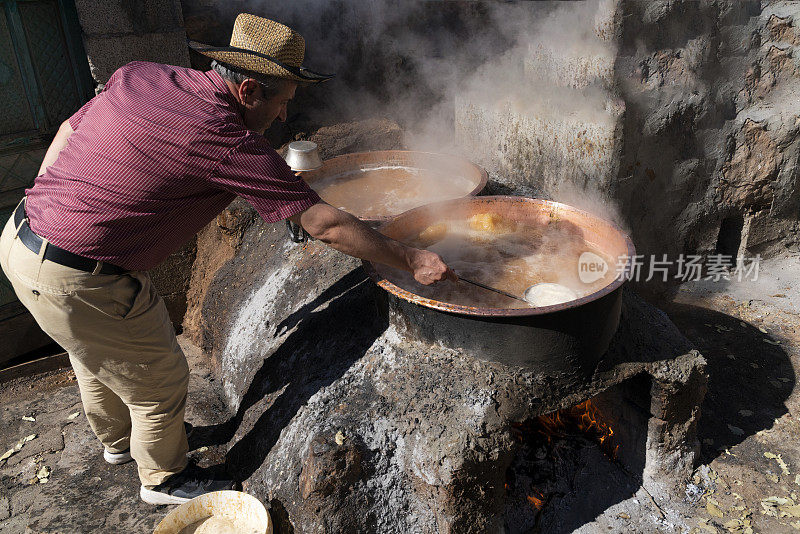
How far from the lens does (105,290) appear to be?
9.61 ft

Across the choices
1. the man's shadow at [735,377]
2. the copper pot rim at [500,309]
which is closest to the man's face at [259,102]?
the copper pot rim at [500,309]

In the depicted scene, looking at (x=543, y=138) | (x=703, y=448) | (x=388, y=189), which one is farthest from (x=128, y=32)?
(x=703, y=448)

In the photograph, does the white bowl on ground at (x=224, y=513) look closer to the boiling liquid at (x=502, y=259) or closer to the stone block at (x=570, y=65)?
the boiling liquid at (x=502, y=259)

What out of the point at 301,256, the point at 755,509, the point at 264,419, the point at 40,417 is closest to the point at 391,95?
the point at 301,256

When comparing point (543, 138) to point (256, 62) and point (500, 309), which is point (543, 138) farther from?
point (256, 62)

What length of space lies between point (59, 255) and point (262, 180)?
105cm

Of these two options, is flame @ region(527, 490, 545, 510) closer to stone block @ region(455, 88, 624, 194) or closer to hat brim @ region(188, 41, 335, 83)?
stone block @ region(455, 88, 624, 194)

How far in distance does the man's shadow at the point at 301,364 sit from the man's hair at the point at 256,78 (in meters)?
1.26

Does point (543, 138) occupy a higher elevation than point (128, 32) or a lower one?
lower

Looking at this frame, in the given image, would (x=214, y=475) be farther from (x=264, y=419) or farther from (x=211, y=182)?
(x=211, y=182)

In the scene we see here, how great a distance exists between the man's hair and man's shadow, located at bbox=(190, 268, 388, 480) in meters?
1.26

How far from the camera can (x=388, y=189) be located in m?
4.97

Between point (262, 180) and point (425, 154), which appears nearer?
point (262, 180)

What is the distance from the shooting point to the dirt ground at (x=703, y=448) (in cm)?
341
